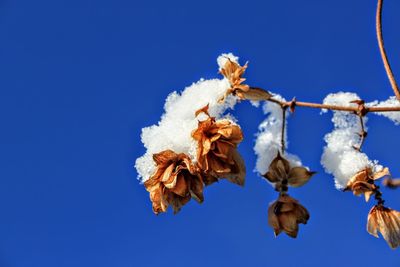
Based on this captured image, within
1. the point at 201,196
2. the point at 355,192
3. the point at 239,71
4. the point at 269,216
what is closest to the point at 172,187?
the point at 201,196

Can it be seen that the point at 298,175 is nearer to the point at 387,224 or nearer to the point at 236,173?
the point at 236,173

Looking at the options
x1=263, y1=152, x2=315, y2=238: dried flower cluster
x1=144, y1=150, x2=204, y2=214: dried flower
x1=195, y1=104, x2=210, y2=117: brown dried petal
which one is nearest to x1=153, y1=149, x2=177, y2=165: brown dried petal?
x1=144, y1=150, x2=204, y2=214: dried flower

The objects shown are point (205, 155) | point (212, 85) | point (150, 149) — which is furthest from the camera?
point (212, 85)

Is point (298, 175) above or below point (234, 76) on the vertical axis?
below

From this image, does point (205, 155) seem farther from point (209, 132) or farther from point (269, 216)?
point (269, 216)

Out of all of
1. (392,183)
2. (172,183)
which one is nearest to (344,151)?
(172,183)

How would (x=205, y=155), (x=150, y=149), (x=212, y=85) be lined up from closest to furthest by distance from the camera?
(x=205, y=155) < (x=150, y=149) < (x=212, y=85)

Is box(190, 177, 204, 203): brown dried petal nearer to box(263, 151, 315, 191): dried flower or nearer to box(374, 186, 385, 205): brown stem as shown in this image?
box(263, 151, 315, 191): dried flower

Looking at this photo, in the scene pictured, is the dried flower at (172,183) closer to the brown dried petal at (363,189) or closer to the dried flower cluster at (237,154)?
the dried flower cluster at (237,154)
